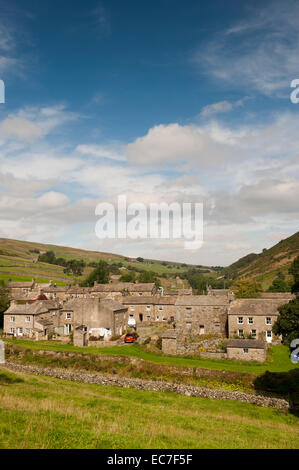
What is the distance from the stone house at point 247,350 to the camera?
35.9m

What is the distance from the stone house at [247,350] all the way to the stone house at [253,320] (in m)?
9.58

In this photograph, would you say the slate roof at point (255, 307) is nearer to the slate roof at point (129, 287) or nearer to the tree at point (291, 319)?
the tree at point (291, 319)

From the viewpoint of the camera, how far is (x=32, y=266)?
5910 inches

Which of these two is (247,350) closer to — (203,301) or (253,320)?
(253,320)

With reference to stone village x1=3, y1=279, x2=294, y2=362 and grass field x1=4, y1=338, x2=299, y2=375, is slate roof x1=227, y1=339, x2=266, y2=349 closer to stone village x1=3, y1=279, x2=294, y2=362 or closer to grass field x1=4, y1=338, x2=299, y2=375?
stone village x1=3, y1=279, x2=294, y2=362

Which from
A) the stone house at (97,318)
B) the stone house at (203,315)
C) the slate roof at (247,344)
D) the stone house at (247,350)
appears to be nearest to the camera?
the stone house at (247,350)

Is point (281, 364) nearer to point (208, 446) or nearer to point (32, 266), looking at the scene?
point (208, 446)

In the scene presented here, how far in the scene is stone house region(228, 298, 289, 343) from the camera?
4650 centimetres

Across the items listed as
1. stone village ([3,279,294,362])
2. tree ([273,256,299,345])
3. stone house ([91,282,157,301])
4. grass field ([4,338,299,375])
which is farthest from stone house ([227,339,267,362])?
stone house ([91,282,157,301])

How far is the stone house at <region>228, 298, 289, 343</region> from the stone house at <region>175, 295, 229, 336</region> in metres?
2.44

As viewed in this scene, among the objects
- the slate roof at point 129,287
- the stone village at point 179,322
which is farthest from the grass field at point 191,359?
the slate roof at point 129,287

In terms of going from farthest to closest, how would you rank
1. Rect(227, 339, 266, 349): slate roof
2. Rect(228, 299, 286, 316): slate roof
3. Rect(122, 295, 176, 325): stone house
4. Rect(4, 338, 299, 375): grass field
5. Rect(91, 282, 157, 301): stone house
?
Rect(91, 282, 157, 301): stone house, Rect(122, 295, 176, 325): stone house, Rect(228, 299, 286, 316): slate roof, Rect(227, 339, 266, 349): slate roof, Rect(4, 338, 299, 375): grass field

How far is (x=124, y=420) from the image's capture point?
17.7 metres
